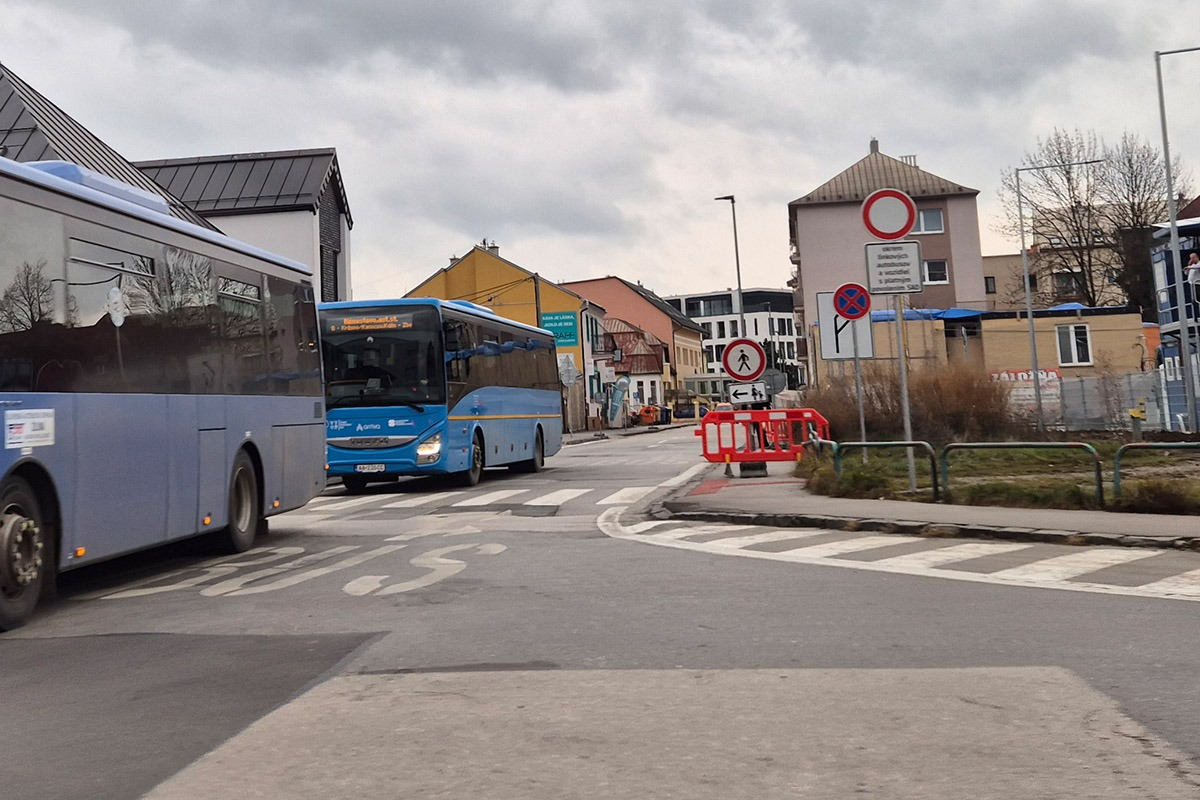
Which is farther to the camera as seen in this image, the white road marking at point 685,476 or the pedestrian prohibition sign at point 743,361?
the white road marking at point 685,476

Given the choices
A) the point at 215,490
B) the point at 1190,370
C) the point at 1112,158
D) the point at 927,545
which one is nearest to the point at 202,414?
the point at 215,490

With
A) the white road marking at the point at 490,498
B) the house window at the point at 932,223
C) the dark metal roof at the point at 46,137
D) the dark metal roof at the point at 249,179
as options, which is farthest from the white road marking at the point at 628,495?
the house window at the point at 932,223

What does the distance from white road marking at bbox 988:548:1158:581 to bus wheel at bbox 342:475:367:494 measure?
1512cm

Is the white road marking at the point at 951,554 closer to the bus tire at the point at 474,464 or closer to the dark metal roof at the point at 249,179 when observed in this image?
the bus tire at the point at 474,464

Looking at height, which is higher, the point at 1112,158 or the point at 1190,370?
the point at 1112,158

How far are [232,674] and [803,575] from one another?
4641mm

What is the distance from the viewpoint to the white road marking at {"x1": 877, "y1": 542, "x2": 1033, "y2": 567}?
10320 millimetres

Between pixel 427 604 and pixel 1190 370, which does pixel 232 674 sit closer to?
pixel 427 604

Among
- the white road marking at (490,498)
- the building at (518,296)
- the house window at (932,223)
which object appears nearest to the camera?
the white road marking at (490,498)

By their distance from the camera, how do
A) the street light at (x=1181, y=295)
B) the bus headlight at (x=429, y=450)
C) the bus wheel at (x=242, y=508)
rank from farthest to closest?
the street light at (x=1181, y=295), the bus headlight at (x=429, y=450), the bus wheel at (x=242, y=508)

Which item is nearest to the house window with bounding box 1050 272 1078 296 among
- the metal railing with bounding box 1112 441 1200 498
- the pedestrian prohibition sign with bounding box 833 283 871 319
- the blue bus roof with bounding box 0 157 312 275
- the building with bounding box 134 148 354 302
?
the building with bounding box 134 148 354 302

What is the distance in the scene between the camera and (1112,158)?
6197 centimetres

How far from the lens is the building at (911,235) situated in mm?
73188

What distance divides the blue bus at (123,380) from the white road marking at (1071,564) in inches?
264
